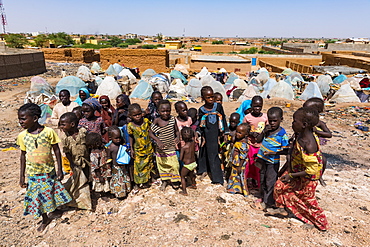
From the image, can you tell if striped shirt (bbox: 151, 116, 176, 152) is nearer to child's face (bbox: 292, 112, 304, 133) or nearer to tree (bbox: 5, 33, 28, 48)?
child's face (bbox: 292, 112, 304, 133)

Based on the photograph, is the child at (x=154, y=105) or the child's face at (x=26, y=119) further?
the child at (x=154, y=105)

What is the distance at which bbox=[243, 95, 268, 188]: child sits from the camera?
288cm

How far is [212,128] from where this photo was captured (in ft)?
10.4

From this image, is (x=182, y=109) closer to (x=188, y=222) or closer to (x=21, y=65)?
(x=188, y=222)

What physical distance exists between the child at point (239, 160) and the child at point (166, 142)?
71cm

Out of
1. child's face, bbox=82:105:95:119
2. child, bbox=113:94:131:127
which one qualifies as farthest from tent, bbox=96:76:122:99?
child's face, bbox=82:105:95:119

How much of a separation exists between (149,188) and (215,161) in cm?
96

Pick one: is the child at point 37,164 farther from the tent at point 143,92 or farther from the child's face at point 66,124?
the tent at point 143,92

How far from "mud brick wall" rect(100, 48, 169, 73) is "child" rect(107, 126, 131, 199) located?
13.1 metres

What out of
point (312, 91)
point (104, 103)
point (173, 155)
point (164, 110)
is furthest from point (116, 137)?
point (312, 91)

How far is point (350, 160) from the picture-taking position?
4.55m

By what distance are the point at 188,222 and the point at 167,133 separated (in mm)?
1065

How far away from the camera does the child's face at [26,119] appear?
2.12m

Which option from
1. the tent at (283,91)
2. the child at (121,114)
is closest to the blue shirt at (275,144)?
the child at (121,114)
